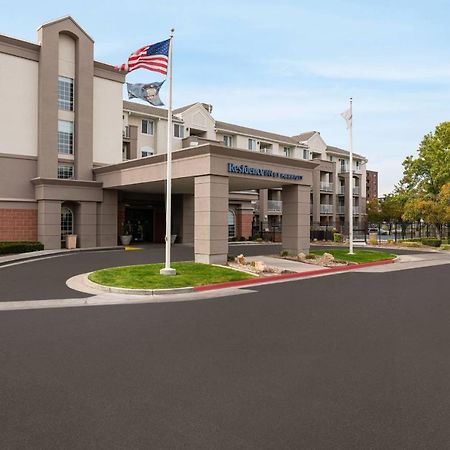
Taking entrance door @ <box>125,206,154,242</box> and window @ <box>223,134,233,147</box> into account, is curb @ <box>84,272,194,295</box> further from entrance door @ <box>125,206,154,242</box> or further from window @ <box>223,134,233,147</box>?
window @ <box>223,134,233,147</box>

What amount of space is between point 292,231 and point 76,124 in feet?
61.4

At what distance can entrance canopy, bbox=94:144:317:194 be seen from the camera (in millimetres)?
21062

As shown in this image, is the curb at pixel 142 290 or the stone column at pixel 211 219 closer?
the curb at pixel 142 290

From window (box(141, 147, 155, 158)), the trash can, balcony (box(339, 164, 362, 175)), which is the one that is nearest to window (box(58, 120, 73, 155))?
the trash can

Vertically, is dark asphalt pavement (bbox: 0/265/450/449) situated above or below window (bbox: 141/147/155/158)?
below

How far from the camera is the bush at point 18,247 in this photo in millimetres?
25033

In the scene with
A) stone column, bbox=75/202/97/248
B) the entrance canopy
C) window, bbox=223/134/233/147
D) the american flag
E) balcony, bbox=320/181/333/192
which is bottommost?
stone column, bbox=75/202/97/248

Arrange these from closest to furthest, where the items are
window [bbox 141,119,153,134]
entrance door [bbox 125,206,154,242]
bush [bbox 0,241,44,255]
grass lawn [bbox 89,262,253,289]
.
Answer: grass lawn [bbox 89,262,253,289]
bush [bbox 0,241,44,255]
entrance door [bbox 125,206,154,242]
window [bbox 141,119,153,134]

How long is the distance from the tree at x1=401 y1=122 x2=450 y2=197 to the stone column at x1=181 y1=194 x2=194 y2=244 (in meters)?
28.0

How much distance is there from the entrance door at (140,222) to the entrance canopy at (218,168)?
923 centimetres

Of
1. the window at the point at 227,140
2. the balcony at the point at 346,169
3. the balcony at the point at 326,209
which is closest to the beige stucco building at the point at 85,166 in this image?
the window at the point at 227,140

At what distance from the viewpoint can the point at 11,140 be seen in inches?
1143

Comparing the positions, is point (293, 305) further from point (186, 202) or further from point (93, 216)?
point (186, 202)

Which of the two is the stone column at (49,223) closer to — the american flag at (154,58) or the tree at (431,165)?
the american flag at (154,58)
